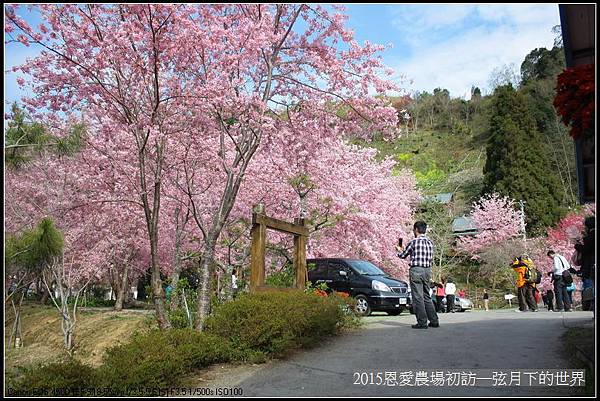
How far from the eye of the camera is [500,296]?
97.4 feet

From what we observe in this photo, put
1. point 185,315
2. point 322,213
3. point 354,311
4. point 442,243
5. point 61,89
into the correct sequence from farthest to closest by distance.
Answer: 1. point 442,243
2. point 322,213
3. point 354,311
4. point 185,315
5. point 61,89

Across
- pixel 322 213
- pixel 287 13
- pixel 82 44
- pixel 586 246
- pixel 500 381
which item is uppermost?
pixel 287 13

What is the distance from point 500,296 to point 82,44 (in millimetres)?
27572

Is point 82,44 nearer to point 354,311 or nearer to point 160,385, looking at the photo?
point 160,385

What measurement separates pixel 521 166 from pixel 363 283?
27.4m

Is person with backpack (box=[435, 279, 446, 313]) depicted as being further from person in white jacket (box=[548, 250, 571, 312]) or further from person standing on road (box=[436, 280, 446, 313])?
person in white jacket (box=[548, 250, 571, 312])

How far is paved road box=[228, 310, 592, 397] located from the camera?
4.75m

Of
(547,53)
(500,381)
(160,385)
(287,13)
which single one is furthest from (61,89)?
(547,53)

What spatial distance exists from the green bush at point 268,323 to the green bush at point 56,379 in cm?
192

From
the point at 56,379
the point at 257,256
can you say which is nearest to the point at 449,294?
the point at 257,256

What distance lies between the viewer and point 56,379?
15.7 feet

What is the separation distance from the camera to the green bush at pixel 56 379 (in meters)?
4.70

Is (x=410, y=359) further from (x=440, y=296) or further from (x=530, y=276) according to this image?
(x=440, y=296)

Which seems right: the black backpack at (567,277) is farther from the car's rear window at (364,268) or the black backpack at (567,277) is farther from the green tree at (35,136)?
A: the green tree at (35,136)
